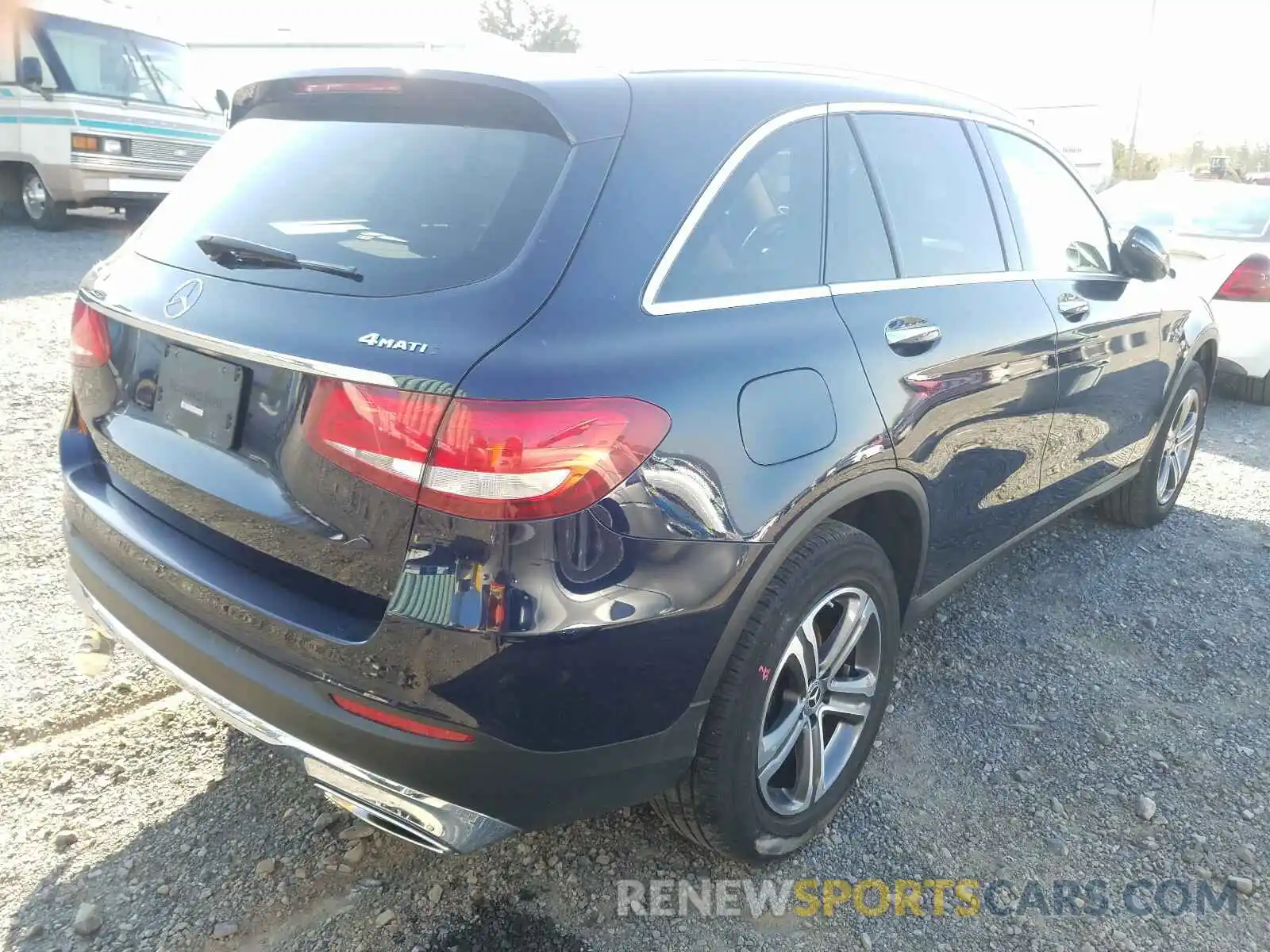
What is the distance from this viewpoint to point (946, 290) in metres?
2.69

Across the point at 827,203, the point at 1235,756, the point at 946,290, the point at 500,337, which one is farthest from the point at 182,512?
the point at 1235,756

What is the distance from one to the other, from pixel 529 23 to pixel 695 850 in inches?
1846

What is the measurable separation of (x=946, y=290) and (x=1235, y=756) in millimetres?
1637

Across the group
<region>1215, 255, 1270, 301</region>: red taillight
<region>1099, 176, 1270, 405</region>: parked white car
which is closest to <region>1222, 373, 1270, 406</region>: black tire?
<region>1099, 176, 1270, 405</region>: parked white car

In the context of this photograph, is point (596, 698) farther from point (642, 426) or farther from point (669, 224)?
point (669, 224)

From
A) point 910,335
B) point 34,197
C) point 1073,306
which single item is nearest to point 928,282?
point 910,335

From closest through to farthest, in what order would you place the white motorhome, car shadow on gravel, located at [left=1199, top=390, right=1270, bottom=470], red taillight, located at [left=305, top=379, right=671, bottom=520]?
red taillight, located at [left=305, top=379, right=671, bottom=520] → car shadow on gravel, located at [left=1199, top=390, right=1270, bottom=470] → the white motorhome

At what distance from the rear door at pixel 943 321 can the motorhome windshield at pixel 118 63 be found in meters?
11.0

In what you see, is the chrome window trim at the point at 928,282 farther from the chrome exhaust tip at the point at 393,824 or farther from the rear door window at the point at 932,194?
the chrome exhaust tip at the point at 393,824

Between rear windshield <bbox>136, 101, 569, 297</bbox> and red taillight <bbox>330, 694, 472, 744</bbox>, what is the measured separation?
75 centimetres

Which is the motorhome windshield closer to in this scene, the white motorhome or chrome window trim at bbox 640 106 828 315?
the white motorhome

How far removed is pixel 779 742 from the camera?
2.32m

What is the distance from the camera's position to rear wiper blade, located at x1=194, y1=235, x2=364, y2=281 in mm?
1932

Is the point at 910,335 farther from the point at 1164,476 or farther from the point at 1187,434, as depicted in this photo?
the point at 1187,434
